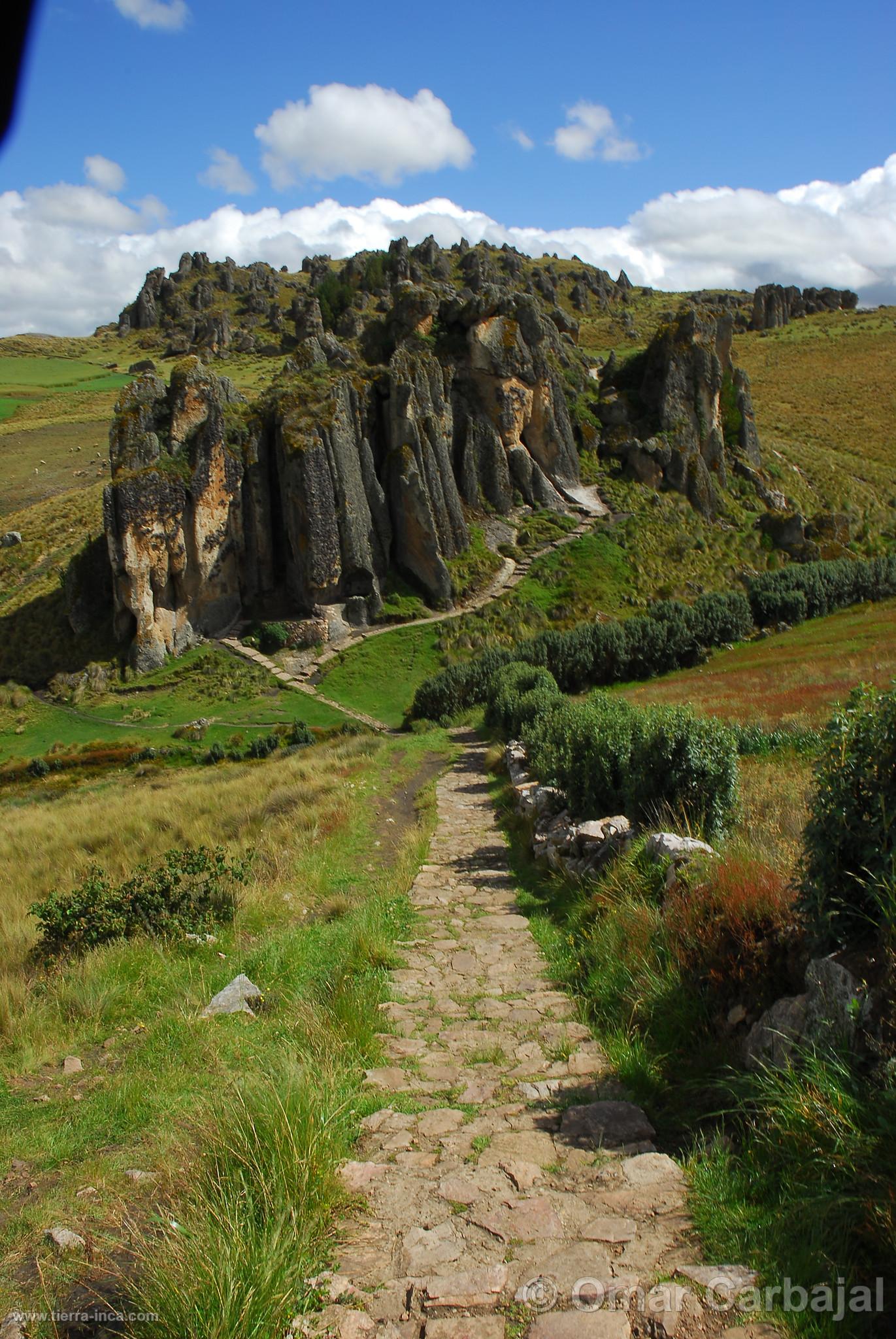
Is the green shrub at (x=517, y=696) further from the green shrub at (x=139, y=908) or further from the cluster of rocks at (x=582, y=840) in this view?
the green shrub at (x=139, y=908)

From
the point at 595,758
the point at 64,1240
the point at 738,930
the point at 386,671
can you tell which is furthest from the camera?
the point at 386,671

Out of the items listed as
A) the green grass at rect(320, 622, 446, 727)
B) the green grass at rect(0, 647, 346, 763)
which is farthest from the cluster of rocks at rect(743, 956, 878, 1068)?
the green grass at rect(320, 622, 446, 727)

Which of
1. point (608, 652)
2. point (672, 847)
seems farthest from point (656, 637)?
point (672, 847)

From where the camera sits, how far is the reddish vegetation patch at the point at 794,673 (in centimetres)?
2161

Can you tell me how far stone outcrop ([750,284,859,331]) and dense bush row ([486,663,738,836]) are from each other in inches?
5981

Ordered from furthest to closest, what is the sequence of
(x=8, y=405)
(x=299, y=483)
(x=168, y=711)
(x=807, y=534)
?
(x=8, y=405), (x=807, y=534), (x=299, y=483), (x=168, y=711)

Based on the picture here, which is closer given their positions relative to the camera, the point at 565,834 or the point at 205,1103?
the point at 205,1103

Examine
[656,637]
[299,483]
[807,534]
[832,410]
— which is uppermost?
[832,410]

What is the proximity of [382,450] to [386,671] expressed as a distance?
58.9 feet

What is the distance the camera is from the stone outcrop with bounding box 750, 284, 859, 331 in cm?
14477

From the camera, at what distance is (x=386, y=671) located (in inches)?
1908

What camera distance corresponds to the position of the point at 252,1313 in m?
3.04

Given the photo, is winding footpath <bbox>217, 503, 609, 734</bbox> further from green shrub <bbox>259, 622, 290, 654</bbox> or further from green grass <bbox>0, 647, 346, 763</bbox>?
green grass <bbox>0, 647, 346, 763</bbox>

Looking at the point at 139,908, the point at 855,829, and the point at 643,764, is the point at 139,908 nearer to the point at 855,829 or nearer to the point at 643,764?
the point at 643,764
